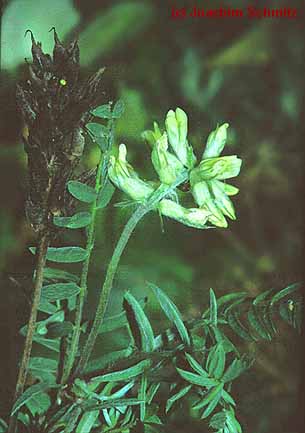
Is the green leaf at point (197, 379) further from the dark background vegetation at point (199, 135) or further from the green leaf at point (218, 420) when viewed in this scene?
the dark background vegetation at point (199, 135)

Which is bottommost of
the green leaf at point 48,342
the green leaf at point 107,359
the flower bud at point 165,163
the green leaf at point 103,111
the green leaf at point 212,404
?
the green leaf at point 212,404

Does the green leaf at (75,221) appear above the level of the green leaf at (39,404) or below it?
above

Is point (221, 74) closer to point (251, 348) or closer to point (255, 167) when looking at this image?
point (255, 167)

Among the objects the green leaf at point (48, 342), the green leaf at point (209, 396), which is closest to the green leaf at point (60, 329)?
the green leaf at point (48, 342)

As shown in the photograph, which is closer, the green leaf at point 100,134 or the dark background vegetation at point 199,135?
the green leaf at point 100,134

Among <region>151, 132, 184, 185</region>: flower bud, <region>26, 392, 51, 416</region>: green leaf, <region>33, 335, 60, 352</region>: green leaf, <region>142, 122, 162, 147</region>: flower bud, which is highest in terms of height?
<region>142, 122, 162, 147</region>: flower bud

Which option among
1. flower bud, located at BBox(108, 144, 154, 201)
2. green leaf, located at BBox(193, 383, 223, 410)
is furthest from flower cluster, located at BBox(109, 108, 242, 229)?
green leaf, located at BBox(193, 383, 223, 410)

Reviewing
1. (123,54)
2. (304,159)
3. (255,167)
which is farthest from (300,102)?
(123,54)

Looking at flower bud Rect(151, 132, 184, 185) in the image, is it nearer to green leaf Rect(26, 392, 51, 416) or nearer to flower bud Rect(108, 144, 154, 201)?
flower bud Rect(108, 144, 154, 201)
